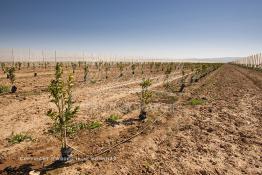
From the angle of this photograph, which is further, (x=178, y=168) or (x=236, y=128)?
(x=236, y=128)

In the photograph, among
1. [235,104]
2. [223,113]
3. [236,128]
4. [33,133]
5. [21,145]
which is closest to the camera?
[21,145]

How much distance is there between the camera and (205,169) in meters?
5.63

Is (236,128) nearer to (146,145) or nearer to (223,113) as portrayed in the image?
(223,113)

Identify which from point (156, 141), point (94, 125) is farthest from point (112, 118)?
point (156, 141)

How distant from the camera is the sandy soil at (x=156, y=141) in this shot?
18.6ft

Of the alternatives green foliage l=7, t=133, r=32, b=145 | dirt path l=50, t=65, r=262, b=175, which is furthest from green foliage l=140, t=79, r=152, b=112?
green foliage l=7, t=133, r=32, b=145

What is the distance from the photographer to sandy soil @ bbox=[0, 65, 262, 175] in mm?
5668

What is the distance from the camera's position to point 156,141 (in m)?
7.23

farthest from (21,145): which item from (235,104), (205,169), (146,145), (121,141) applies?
(235,104)

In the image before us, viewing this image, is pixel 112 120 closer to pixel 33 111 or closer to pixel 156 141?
pixel 156 141

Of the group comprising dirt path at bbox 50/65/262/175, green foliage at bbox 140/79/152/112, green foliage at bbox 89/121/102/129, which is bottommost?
dirt path at bbox 50/65/262/175

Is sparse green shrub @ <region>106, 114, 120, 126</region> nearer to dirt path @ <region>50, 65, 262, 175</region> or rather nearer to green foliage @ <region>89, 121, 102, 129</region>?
green foliage @ <region>89, 121, 102, 129</region>

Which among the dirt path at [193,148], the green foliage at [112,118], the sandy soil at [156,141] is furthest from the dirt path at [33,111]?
the dirt path at [193,148]

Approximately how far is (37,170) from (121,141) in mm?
2580
